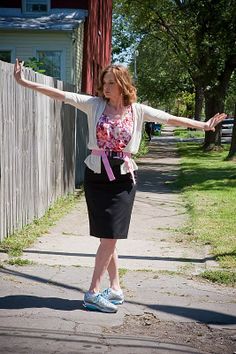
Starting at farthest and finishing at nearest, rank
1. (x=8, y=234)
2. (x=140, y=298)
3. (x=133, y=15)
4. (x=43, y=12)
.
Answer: (x=133, y=15) → (x=43, y=12) → (x=8, y=234) → (x=140, y=298)

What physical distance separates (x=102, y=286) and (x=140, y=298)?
0.47 meters

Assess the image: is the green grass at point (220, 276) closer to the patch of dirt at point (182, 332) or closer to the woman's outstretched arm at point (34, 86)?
the patch of dirt at point (182, 332)

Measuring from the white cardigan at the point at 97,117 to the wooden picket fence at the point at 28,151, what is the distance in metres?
2.36

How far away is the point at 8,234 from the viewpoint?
7.34 m

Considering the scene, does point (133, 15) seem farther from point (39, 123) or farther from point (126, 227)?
point (126, 227)

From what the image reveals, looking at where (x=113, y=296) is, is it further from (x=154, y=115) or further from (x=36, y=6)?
(x=36, y=6)

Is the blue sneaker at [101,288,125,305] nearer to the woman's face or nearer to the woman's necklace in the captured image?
the woman's necklace

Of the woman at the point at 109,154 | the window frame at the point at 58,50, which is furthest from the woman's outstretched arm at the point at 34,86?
the window frame at the point at 58,50

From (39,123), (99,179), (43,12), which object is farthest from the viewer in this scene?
(43,12)

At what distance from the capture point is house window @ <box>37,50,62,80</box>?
2105 centimetres

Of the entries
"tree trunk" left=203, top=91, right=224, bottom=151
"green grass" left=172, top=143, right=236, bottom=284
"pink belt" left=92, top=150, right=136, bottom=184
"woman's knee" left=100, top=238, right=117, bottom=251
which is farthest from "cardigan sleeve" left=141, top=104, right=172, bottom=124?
"tree trunk" left=203, top=91, right=224, bottom=151

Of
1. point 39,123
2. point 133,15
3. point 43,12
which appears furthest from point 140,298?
point 133,15

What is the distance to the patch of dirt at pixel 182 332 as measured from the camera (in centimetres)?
420

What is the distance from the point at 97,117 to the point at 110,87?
0.25 meters
